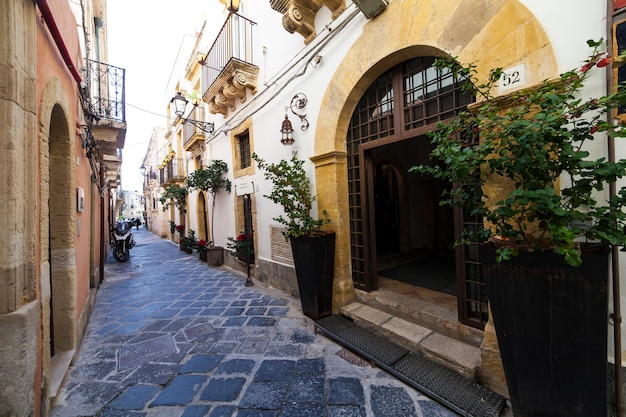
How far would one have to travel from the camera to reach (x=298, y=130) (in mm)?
4457

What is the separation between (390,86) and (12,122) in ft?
11.6

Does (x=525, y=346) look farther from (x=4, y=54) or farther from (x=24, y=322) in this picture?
(x=4, y=54)

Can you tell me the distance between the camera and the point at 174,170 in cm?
1279

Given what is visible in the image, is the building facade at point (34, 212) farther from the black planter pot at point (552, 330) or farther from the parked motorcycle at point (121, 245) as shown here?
the parked motorcycle at point (121, 245)

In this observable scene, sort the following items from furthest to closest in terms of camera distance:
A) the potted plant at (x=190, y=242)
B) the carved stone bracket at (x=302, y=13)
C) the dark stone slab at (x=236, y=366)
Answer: the potted plant at (x=190, y=242), the carved stone bracket at (x=302, y=13), the dark stone slab at (x=236, y=366)

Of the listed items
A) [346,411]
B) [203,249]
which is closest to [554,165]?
[346,411]

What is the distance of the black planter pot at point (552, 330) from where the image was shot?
1475 millimetres

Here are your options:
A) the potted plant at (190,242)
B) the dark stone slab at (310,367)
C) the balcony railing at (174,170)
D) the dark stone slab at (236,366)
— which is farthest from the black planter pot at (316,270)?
the balcony railing at (174,170)

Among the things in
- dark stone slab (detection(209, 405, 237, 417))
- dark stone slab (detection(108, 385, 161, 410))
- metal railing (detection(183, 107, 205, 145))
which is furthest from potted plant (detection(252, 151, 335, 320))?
metal railing (detection(183, 107, 205, 145))

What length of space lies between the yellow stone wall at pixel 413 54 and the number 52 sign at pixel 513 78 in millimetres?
32

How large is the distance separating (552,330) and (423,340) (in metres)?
1.29

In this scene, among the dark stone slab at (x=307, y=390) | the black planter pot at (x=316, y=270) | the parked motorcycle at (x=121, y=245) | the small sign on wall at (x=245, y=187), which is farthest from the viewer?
the parked motorcycle at (x=121, y=245)

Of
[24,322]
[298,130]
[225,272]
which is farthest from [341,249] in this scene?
[225,272]

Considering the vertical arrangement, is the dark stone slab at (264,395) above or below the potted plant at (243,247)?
below
